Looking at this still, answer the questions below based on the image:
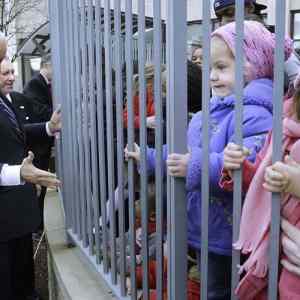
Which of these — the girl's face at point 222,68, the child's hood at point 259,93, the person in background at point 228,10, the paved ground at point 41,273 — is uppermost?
the person in background at point 228,10

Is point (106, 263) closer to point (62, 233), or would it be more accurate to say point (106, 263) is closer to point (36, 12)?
point (62, 233)

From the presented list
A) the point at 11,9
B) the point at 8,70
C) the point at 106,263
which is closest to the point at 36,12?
the point at 11,9

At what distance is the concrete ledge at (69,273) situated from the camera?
2445 mm

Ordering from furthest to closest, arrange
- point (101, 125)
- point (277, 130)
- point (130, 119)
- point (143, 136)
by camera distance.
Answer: point (101, 125)
point (130, 119)
point (143, 136)
point (277, 130)

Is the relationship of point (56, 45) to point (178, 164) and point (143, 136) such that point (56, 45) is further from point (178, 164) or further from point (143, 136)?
point (178, 164)

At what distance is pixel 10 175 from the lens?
8.59ft

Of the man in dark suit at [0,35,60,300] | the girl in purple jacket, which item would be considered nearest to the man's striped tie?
the man in dark suit at [0,35,60,300]

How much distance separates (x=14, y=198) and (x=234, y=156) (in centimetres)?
181

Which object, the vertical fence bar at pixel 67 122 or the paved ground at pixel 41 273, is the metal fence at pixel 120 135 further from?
the paved ground at pixel 41 273

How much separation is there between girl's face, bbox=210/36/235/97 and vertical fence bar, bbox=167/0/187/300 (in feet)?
0.43

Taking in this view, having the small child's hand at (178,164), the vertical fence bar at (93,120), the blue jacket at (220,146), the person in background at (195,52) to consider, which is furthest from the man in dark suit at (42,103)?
the small child's hand at (178,164)

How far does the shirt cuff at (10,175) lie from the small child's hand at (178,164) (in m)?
1.25

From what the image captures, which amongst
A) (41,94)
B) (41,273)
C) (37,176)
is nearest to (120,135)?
(37,176)

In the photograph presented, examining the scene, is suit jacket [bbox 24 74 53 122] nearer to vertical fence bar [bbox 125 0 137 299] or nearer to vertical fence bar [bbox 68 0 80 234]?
vertical fence bar [bbox 68 0 80 234]
